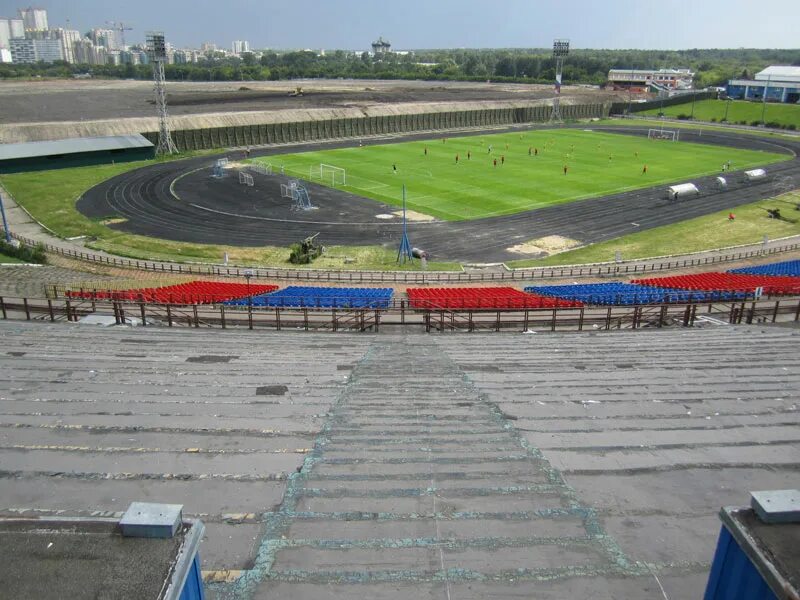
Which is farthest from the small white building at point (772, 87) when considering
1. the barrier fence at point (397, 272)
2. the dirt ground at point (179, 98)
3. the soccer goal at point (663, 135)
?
the barrier fence at point (397, 272)

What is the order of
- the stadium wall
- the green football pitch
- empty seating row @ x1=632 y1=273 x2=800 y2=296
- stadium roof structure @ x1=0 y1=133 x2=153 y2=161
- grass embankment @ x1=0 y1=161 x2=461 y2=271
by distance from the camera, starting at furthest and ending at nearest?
the stadium wall → stadium roof structure @ x1=0 y1=133 x2=153 y2=161 → the green football pitch → grass embankment @ x1=0 y1=161 x2=461 y2=271 → empty seating row @ x1=632 y1=273 x2=800 y2=296

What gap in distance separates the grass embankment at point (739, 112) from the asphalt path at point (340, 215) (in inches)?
2303

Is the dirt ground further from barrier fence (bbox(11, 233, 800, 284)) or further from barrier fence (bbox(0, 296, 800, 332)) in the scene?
barrier fence (bbox(0, 296, 800, 332))

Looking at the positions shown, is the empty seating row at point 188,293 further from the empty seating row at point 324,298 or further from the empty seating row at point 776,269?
the empty seating row at point 776,269

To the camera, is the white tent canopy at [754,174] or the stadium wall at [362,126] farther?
the stadium wall at [362,126]

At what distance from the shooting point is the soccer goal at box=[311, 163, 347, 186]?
71.2 m

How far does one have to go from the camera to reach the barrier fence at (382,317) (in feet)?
83.6

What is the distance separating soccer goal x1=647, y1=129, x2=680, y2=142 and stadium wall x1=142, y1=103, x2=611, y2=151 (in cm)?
2690

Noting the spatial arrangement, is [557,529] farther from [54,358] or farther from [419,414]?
[54,358]

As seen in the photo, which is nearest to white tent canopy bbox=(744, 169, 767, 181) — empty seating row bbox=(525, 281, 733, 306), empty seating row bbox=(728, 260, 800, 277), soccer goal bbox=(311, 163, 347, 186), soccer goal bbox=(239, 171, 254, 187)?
empty seating row bbox=(728, 260, 800, 277)

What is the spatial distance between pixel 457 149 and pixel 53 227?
5599cm

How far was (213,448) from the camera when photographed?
12016 millimetres

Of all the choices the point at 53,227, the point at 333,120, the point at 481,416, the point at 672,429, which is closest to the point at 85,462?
the point at 481,416

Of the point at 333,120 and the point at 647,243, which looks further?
the point at 333,120
